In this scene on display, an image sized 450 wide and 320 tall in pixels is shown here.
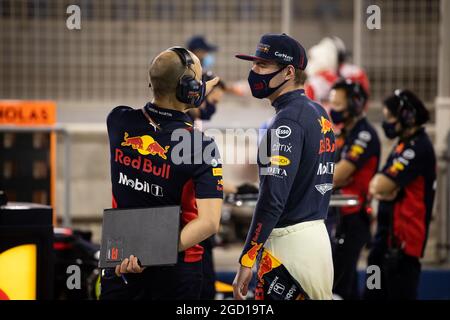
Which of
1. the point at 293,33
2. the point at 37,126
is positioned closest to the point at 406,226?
the point at 37,126

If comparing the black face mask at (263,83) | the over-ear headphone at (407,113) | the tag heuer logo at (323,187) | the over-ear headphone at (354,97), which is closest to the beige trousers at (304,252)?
the tag heuer logo at (323,187)

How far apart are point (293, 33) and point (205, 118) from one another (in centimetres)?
371

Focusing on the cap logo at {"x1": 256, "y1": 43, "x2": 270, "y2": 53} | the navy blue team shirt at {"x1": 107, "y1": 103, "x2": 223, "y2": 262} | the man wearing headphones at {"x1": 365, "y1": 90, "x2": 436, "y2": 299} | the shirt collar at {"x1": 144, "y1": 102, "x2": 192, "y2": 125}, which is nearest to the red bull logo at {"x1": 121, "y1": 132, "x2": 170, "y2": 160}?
the navy blue team shirt at {"x1": 107, "y1": 103, "x2": 223, "y2": 262}

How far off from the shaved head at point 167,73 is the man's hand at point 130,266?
27.2 inches

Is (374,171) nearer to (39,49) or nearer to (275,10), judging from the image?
(275,10)

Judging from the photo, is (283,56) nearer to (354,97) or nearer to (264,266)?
(264,266)

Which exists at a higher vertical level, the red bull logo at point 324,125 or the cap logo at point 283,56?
the cap logo at point 283,56

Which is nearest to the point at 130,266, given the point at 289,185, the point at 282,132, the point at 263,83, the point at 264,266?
the point at 264,266

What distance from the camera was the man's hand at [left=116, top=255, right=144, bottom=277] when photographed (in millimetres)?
3779

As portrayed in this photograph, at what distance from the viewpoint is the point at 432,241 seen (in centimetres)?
871

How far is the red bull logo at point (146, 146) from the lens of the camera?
3805 mm

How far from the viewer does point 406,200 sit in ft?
20.0

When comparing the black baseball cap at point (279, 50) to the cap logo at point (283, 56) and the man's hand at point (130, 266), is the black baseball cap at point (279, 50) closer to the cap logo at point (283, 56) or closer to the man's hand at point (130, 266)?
the cap logo at point (283, 56)

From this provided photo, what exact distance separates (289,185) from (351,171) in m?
2.49
